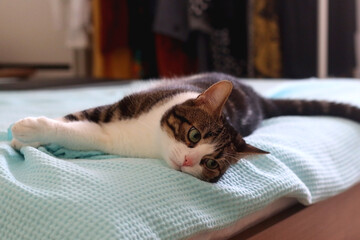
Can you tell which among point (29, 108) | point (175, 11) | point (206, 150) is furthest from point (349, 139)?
point (175, 11)

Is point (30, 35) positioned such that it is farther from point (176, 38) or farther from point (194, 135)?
point (194, 135)

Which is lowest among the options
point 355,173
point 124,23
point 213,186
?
point 355,173

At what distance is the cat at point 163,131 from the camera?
86 centimetres

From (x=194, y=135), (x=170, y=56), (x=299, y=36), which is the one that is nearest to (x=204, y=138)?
(x=194, y=135)

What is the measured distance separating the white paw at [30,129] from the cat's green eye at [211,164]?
306mm

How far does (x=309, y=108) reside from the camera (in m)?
1.39

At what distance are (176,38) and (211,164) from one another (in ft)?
7.64

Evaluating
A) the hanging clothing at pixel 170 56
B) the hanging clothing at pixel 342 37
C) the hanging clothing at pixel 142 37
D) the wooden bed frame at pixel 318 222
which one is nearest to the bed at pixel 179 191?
the wooden bed frame at pixel 318 222

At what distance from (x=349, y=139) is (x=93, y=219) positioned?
830mm

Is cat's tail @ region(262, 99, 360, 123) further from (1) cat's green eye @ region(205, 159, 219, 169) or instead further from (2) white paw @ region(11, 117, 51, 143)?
(2) white paw @ region(11, 117, 51, 143)

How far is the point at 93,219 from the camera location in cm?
63

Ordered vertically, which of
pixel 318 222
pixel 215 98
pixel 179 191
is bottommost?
pixel 318 222

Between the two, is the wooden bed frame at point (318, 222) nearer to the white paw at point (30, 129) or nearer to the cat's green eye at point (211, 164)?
the cat's green eye at point (211, 164)

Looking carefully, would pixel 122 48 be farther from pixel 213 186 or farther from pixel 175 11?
pixel 213 186
